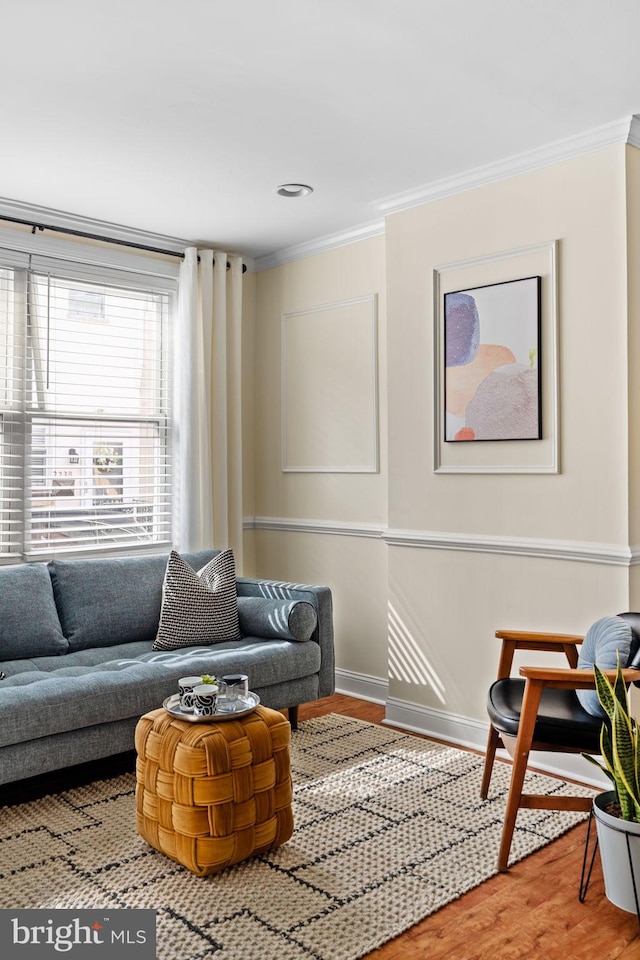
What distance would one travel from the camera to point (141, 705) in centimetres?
309

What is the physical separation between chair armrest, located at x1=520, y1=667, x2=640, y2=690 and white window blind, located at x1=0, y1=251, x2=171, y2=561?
2.69 metres

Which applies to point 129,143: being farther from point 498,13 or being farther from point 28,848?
point 28,848

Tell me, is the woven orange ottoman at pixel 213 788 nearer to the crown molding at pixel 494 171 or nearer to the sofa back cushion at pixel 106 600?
the sofa back cushion at pixel 106 600

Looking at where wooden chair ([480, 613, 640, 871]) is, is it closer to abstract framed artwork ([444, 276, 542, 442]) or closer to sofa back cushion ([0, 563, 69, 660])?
abstract framed artwork ([444, 276, 542, 442])

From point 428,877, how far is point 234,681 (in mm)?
849

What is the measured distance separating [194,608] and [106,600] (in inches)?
16.6

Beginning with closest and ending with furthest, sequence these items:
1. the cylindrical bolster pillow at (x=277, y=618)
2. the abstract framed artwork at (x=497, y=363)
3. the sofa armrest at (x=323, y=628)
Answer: the abstract framed artwork at (x=497, y=363) → the cylindrical bolster pillow at (x=277, y=618) → the sofa armrest at (x=323, y=628)

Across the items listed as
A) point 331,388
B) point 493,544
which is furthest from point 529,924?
point 331,388

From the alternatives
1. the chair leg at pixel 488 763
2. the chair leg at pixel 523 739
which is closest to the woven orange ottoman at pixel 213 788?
the chair leg at pixel 523 739

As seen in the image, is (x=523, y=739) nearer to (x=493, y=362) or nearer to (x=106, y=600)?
(x=493, y=362)

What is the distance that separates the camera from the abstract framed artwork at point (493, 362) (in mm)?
3367

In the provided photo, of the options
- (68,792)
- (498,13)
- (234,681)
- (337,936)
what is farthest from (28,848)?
(498,13)

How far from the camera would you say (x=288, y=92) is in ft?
9.21

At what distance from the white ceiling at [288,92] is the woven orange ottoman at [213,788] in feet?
6.99
